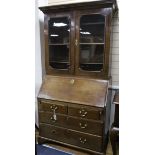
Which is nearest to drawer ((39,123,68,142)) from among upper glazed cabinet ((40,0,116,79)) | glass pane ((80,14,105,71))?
upper glazed cabinet ((40,0,116,79))

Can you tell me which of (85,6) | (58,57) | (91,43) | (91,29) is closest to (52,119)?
(58,57)

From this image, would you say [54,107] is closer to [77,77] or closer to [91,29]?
[77,77]

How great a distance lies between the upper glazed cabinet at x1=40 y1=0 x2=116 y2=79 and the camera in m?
1.81

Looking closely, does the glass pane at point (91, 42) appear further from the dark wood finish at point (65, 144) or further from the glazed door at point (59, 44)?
→ the dark wood finish at point (65, 144)

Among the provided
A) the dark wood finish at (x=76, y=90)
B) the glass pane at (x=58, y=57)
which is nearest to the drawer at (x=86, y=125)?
the dark wood finish at (x=76, y=90)

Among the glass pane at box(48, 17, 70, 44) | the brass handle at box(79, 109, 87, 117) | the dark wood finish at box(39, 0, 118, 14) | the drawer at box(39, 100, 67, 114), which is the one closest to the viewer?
the dark wood finish at box(39, 0, 118, 14)

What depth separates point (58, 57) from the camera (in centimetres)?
214

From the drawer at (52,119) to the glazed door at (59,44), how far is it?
535mm

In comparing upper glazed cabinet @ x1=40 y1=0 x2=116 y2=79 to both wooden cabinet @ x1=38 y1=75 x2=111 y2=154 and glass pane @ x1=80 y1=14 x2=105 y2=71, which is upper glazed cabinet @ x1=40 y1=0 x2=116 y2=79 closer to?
glass pane @ x1=80 y1=14 x2=105 y2=71

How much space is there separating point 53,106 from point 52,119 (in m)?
0.18
